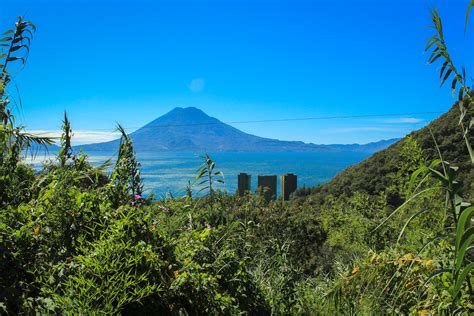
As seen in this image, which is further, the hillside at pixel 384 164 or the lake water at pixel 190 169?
the hillside at pixel 384 164

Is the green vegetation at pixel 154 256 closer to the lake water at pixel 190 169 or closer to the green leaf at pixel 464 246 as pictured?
the green leaf at pixel 464 246


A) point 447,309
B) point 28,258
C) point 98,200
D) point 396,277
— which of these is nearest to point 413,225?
point 396,277

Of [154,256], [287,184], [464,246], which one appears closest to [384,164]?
[287,184]

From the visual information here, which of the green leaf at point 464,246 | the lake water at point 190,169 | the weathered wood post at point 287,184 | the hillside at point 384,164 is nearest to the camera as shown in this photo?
the green leaf at point 464,246

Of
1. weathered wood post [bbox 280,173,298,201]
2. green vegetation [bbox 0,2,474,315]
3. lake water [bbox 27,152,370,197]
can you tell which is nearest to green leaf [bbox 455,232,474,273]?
green vegetation [bbox 0,2,474,315]

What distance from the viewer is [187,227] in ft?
8.59

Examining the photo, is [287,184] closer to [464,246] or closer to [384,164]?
[384,164]

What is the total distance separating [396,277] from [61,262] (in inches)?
80.7

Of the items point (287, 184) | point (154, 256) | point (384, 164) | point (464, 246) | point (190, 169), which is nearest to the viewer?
point (464, 246)

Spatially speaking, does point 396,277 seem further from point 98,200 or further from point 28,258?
point 28,258

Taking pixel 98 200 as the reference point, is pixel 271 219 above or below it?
below

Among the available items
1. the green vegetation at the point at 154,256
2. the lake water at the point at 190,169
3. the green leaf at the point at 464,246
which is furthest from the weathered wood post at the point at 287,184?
the green leaf at the point at 464,246

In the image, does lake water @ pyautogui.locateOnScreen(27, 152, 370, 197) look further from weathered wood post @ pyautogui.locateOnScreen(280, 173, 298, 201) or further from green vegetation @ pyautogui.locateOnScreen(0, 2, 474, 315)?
weathered wood post @ pyautogui.locateOnScreen(280, 173, 298, 201)

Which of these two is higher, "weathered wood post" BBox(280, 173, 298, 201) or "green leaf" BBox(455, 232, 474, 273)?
"green leaf" BBox(455, 232, 474, 273)
